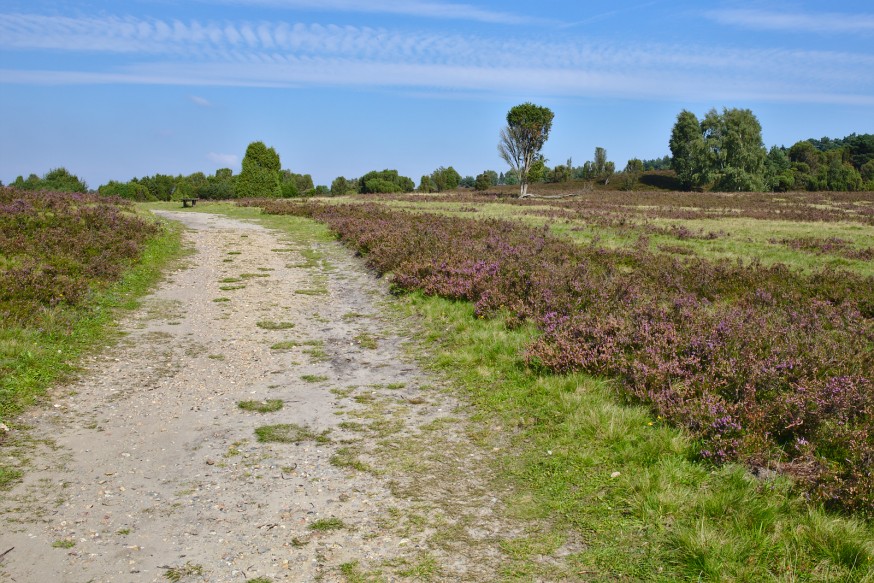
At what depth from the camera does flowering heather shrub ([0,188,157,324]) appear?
33.1 ft

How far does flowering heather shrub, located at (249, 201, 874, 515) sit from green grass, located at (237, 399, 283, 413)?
3682 millimetres

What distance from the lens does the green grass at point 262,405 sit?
7359mm

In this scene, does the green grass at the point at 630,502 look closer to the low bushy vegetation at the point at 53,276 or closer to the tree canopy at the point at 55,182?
the low bushy vegetation at the point at 53,276

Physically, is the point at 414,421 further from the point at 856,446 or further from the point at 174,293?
the point at 174,293

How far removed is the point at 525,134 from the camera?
61594 millimetres

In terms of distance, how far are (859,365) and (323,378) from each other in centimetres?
728

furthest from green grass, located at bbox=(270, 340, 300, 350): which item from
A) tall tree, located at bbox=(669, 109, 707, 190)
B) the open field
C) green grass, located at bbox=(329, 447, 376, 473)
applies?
tall tree, located at bbox=(669, 109, 707, 190)

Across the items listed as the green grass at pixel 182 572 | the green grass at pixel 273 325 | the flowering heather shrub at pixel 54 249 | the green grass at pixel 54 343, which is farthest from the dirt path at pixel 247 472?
the flowering heather shrub at pixel 54 249

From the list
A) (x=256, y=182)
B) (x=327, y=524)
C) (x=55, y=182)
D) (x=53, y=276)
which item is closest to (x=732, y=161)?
(x=256, y=182)

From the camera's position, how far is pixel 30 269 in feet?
36.4

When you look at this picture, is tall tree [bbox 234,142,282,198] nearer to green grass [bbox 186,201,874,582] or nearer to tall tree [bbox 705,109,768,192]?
green grass [bbox 186,201,874,582]

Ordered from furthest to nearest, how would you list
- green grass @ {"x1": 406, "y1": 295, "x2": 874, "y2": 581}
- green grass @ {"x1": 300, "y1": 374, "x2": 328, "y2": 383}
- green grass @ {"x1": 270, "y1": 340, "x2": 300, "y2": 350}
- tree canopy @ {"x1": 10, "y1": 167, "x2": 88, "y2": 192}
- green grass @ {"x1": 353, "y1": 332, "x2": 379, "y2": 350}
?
tree canopy @ {"x1": 10, "y1": 167, "x2": 88, "y2": 192}
green grass @ {"x1": 353, "y1": 332, "x2": 379, "y2": 350}
green grass @ {"x1": 270, "y1": 340, "x2": 300, "y2": 350}
green grass @ {"x1": 300, "y1": 374, "x2": 328, "y2": 383}
green grass @ {"x1": 406, "y1": 295, "x2": 874, "y2": 581}

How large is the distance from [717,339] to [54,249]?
1444 cm

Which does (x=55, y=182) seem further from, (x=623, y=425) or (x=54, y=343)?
(x=623, y=425)
